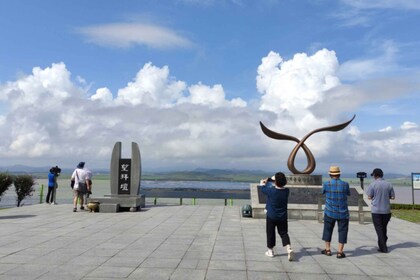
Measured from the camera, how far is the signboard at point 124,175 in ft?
51.9

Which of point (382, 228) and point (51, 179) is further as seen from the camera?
point (51, 179)

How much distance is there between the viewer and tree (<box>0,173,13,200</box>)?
2044 centimetres

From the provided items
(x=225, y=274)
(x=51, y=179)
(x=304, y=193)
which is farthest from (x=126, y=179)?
(x=225, y=274)

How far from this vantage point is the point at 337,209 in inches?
279

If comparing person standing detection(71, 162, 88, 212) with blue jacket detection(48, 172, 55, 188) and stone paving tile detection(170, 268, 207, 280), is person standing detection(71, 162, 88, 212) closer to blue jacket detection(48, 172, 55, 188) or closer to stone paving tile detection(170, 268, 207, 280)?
blue jacket detection(48, 172, 55, 188)

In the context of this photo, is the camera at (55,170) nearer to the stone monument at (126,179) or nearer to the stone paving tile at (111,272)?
the stone monument at (126,179)

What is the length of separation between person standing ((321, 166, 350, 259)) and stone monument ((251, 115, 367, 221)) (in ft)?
17.2

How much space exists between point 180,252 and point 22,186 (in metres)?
18.2

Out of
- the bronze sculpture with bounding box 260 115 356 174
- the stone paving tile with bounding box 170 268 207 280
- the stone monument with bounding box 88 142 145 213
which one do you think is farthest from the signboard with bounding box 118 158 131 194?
the stone paving tile with bounding box 170 268 207 280

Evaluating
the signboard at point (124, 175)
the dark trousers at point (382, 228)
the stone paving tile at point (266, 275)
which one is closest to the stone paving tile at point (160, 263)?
the stone paving tile at point (266, 275)

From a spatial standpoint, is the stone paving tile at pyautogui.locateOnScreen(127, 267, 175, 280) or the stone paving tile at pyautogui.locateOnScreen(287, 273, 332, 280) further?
the stone paving tile at pyautogui.locateOnScreen(287, 273, 332, 280)

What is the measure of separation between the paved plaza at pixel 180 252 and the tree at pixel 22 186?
10908 mm

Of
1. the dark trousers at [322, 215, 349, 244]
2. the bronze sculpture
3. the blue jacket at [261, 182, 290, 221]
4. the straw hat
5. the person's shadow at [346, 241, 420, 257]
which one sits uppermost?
the bronze sculpture

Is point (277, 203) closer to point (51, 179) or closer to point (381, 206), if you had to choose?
point (381, 206)
